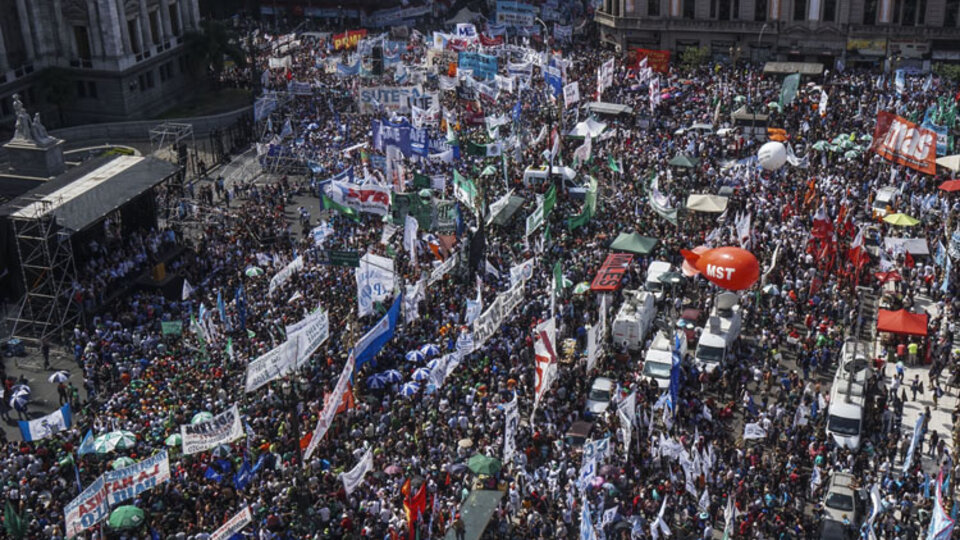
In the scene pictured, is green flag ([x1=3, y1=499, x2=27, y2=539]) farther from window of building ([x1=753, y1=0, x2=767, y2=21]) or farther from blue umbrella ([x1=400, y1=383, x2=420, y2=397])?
window of building ([x1=753, y1=0, x2=767, y2=21])

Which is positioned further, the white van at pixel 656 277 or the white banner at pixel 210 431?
the white van at pixel 656 277

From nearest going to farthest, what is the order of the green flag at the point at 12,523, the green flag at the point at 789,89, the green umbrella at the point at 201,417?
the green flag at the point at 12,523 < the green umbrella at the point at 201,417 < the green flag at the point at 789,89

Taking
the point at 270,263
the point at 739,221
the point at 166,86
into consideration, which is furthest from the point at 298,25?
the point at 739,221

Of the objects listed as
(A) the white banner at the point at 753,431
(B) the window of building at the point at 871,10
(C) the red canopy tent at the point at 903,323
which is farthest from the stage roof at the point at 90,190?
(B) the window of building at the point at 871,10

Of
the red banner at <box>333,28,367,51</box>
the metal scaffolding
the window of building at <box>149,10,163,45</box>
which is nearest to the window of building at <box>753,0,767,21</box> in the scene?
the red banner at <box>333,28,367,51</box>

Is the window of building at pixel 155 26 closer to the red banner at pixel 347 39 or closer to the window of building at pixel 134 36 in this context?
the window of building at pixel 134 36

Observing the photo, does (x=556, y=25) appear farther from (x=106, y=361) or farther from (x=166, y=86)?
(x=106, y=361)

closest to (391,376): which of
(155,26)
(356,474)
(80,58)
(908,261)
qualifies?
(356,474)
